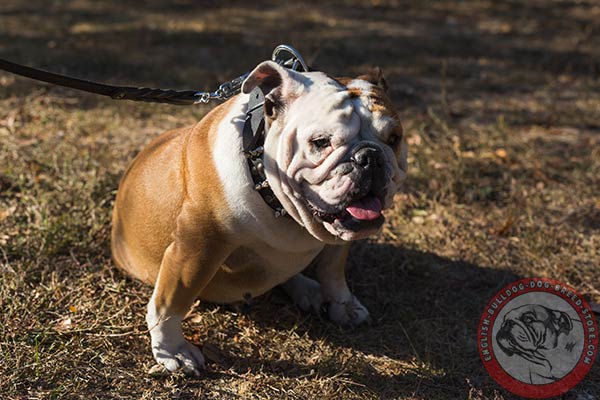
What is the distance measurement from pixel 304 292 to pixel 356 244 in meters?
0.65

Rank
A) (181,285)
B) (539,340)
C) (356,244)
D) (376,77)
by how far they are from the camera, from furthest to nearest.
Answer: (356,244) < (539,340) < (181,285) < (376,77)

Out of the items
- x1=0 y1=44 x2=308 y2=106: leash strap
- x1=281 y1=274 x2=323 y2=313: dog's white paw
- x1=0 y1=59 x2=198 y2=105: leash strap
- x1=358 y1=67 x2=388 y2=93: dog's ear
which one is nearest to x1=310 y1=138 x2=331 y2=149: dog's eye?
x1=358 y1=67 x2=388 y2=93: dog's ear

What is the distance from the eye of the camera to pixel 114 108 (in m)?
5.90

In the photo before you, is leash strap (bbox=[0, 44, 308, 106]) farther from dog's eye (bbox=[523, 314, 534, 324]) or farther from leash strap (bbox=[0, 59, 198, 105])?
dog's eye (bbox=[523, 314, 534, 324])

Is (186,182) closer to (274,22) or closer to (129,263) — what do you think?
(129,263)

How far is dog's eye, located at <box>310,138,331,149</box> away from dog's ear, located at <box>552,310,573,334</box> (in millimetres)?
1762

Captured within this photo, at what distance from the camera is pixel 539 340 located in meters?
3.54

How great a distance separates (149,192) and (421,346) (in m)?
1.50

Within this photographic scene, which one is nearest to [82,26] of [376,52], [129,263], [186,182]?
[376,52]

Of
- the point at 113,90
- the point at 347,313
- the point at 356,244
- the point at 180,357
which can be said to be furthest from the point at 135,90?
the point at 356,244

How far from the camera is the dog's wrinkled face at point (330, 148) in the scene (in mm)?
2574

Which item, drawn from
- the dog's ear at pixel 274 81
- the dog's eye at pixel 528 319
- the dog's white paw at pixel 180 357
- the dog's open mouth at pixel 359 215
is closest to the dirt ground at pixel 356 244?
the dog's white paw at pixel 180 357

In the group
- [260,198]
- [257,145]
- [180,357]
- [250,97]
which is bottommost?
[180,357]

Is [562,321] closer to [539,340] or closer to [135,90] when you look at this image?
[539,340]
